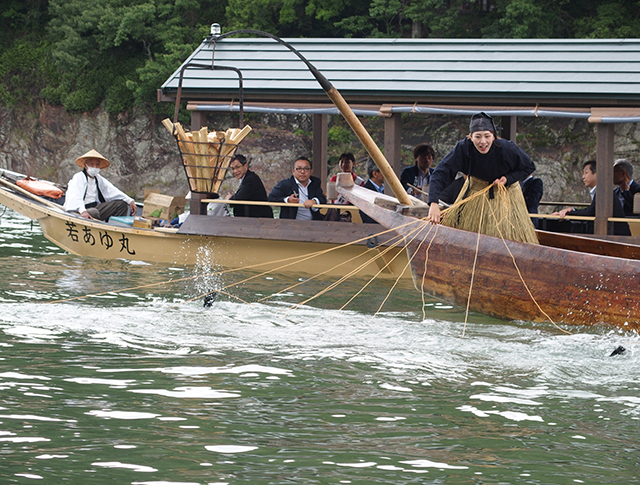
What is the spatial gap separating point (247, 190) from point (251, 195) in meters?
0.09

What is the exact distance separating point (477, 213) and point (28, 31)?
3525 cm

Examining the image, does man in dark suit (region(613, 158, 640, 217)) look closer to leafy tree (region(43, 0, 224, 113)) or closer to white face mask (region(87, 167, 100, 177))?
white face mask (region(87, 167, 100, 177))

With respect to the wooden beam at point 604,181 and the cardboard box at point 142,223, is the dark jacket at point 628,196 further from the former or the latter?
the cardboard box at point 142,223

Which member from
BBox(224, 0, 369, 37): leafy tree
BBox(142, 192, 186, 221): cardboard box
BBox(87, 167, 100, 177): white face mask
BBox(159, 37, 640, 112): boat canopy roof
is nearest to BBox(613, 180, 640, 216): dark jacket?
BBox(159, 37, 640, 112): boat canopy roof

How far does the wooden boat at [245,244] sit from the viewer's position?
10277mm

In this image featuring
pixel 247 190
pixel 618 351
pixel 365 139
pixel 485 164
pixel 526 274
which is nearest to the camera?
pixel 618 351

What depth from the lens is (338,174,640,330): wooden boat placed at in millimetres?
6309

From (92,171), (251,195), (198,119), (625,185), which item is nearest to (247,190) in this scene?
(251,195)

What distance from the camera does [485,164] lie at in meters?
7.46

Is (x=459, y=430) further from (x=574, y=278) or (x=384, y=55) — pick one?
(x=384, y=55)

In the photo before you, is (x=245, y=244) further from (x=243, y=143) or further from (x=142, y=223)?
(x=243, y=143)

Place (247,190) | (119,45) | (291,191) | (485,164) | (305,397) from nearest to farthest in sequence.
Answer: (305,397) → (485,164) → (247,190) → (291,191) → (119,45)

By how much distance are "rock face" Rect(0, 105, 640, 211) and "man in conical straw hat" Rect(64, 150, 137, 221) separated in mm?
18371

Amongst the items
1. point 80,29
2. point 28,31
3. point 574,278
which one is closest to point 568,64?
point 574,278
